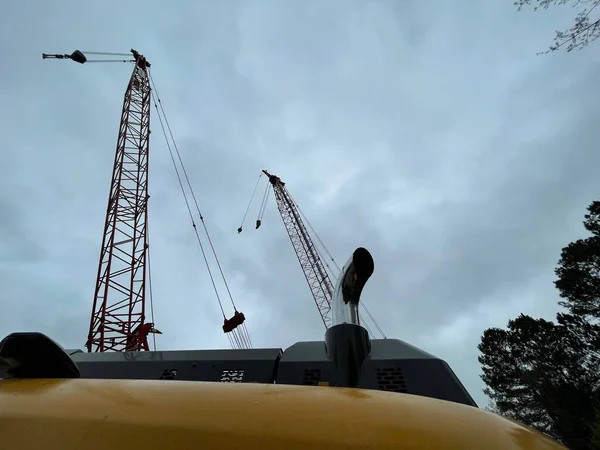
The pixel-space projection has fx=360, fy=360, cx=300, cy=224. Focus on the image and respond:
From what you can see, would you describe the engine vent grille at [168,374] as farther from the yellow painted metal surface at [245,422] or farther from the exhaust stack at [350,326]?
the yellow painted metal surface at [245,422]

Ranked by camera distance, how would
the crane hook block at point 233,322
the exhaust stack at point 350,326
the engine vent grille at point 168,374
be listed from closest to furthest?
the exhaust stack at point 350,326, the engine vent grille at point 168,374, the crane hook block at point 233,322

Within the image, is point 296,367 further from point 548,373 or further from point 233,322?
point 548,373

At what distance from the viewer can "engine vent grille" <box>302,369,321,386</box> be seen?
195 centimetres

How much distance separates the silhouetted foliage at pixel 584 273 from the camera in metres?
23.3

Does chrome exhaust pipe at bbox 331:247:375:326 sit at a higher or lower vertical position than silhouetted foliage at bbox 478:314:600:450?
lower

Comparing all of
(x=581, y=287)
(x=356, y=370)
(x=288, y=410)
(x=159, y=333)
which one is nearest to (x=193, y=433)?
(x=288, y=410)

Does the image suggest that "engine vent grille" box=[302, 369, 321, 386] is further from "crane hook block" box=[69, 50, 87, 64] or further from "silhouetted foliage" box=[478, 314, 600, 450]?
"crane hook block" box=[69, 50, 87, 64]

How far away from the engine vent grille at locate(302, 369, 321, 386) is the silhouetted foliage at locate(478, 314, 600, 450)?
2809 centimetres

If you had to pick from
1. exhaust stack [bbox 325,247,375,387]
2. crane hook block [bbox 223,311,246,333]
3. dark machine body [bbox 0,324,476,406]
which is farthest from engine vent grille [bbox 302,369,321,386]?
crane hook block [bbox 223,311,246,333]

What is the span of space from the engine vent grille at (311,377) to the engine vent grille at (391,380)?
0.32m

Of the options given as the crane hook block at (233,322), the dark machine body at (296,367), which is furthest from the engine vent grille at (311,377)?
the crane hook block at (233,322)

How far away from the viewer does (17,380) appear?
1294mm

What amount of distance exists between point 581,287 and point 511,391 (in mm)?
10073

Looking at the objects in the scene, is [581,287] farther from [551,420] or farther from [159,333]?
[159,333]
